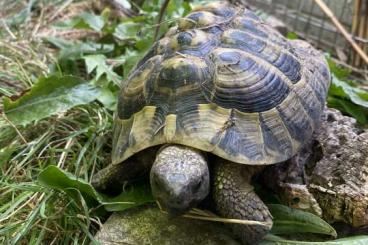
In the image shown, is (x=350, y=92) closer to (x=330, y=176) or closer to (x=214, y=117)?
(x=330, y=176)

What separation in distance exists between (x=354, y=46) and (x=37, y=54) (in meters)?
1.76

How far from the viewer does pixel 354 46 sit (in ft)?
9.32

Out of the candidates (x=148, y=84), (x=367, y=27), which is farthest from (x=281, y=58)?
(x=367, y=27)

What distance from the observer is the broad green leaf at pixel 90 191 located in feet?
5.70

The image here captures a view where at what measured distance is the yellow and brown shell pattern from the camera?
5.57 feet

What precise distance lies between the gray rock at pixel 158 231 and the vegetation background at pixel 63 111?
5 centimetres

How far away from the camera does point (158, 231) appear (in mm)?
1740

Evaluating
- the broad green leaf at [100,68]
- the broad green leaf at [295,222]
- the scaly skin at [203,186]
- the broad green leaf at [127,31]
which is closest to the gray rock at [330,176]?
the broad green leaf at [295,222]

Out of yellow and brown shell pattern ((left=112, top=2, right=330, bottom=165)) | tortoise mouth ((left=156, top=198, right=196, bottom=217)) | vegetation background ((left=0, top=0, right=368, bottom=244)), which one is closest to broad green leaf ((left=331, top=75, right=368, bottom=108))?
vegetation background ((left=0, top=0, right=368, bottom=244))

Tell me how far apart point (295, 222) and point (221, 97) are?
0.48 meters

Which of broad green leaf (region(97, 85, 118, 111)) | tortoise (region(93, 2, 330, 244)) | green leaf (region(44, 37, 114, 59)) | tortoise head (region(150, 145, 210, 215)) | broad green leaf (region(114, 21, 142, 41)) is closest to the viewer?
tortoise head (region(150, 145, 210, 215))

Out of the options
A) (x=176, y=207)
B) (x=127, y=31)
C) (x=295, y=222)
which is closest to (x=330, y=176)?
(x=295, y=222)

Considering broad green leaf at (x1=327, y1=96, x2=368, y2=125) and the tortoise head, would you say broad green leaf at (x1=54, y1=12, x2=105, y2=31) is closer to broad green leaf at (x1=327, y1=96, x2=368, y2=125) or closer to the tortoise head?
broad green leaf at (x1=327, y1=96, x2=368, y2=125)

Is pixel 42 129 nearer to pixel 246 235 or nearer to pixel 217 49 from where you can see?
pixel 217 49
